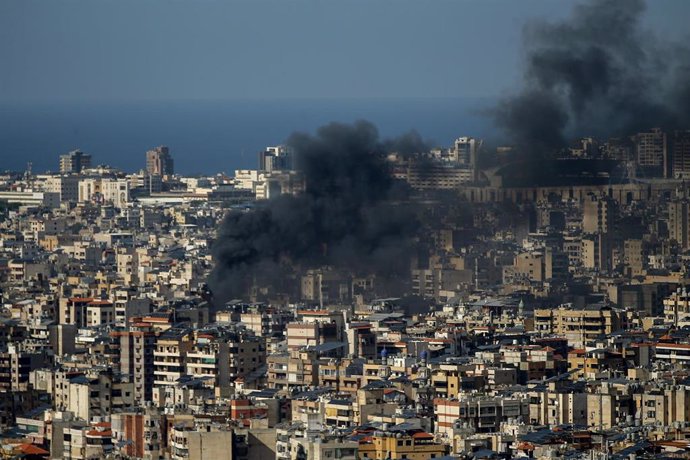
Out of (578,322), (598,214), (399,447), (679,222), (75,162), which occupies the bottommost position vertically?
(399,447)

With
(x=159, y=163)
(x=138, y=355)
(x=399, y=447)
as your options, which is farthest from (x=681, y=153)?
(x=159, y=163)

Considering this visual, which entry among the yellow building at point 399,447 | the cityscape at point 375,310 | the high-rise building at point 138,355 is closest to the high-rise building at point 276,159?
the cityscape at point 375,310

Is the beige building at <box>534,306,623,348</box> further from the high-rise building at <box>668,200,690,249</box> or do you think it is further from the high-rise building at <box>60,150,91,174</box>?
the high-rise building at <box>60,150,91,174</box>

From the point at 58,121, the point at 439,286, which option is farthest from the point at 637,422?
the point at 58,121

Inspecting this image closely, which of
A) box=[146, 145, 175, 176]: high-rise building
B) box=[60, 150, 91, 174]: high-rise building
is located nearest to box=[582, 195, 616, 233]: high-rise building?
box=[60, 150, 91, 174]: high-rise building

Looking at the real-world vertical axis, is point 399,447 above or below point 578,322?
below

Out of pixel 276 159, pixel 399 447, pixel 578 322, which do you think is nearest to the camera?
pixel 399 447

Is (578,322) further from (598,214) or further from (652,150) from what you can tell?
(598,214)
